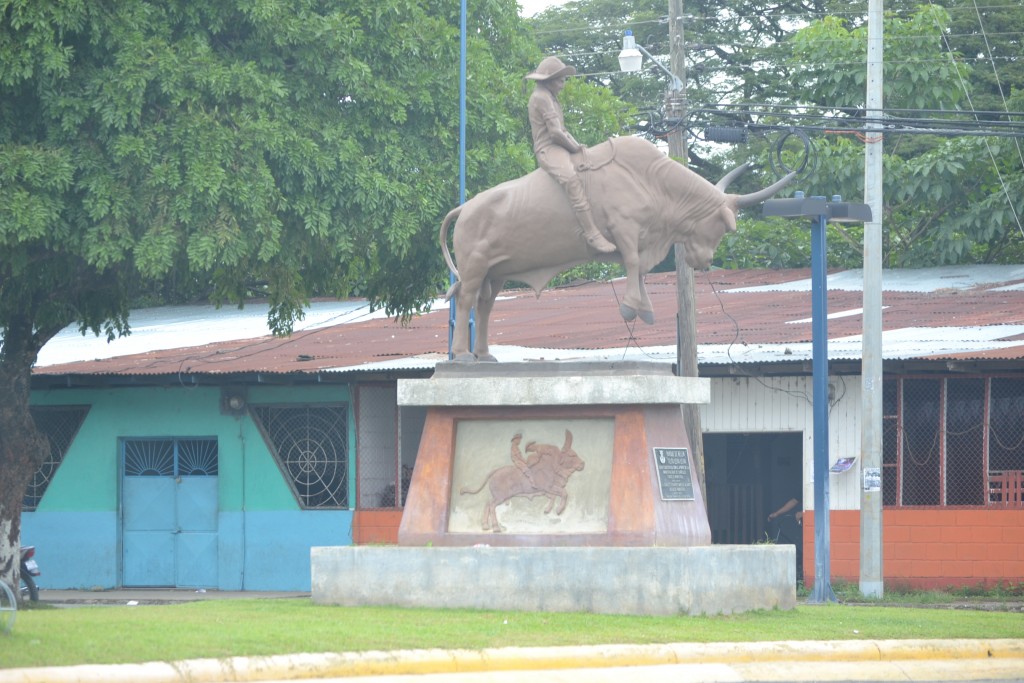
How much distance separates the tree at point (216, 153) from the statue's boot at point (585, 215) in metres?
3.66

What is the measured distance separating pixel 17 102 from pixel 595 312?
11.3 meters

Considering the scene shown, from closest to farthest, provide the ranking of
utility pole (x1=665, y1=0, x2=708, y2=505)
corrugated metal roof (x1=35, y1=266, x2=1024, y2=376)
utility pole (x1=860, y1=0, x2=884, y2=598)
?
utility pole (x1=860, y1=0, x2=884, y2=598) < utility pole (x1=665, y1=0, x2=708, y2=505) < corrugated metal roof (x1=35, y1=266, x2=1024, y2=376)

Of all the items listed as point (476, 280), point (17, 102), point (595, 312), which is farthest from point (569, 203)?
point (595, 312)

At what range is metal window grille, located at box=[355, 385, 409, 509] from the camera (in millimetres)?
21516

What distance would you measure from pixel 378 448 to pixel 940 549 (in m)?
7.69

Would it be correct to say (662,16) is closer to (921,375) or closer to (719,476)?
(719,476)

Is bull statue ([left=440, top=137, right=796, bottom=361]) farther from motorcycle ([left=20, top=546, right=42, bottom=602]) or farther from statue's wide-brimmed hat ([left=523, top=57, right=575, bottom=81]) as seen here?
motorcycle ([left=20, top=546, right=42, bottom=602])

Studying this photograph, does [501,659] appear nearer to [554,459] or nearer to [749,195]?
[554,459]

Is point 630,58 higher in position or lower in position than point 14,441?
higher

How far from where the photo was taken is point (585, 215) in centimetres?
1266

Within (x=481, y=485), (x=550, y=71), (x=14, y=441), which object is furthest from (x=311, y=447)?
(x=550, y=71)

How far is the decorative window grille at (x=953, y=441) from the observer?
19.2m

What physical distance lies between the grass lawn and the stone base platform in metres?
0.18

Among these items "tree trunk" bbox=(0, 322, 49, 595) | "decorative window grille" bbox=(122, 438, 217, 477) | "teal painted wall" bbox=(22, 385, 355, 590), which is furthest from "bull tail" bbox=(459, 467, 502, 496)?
"decorative window grille" bbox=(122, 438, 217, 477)
